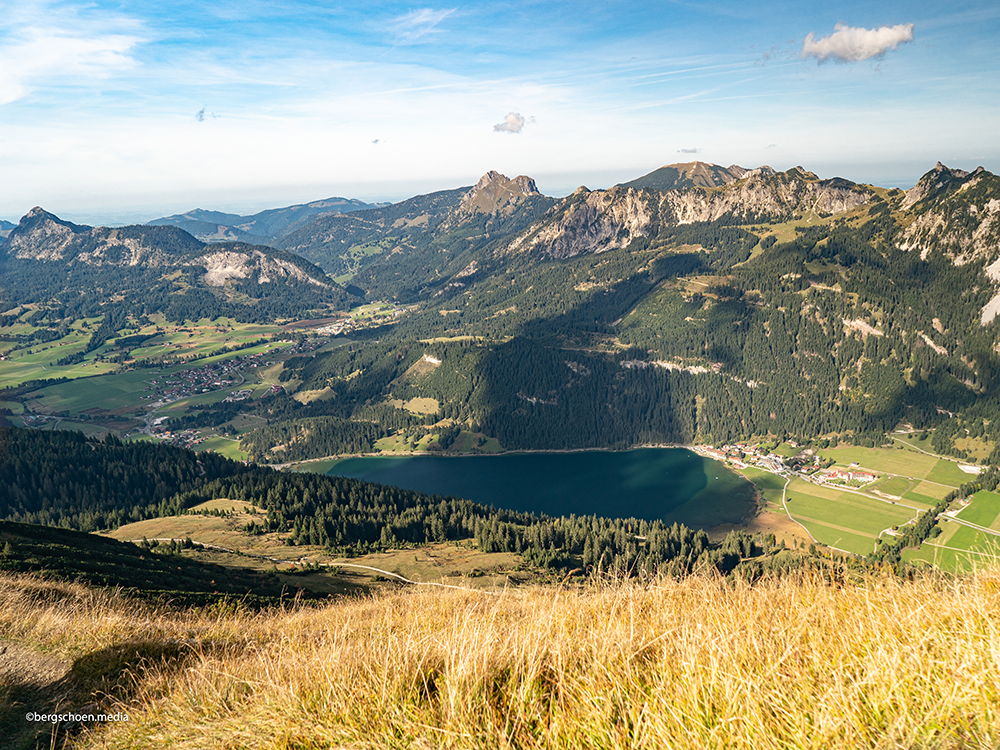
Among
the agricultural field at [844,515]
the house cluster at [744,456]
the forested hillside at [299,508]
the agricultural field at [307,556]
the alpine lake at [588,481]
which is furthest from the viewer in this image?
the house cluster at [744,456]

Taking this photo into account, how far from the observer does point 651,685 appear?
4.91m

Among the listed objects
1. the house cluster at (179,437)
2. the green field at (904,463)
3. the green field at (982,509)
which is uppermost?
the house cluster at (179,437)

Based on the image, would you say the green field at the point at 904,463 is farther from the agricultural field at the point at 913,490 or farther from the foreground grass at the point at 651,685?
the foreground grass at the point at 651,685

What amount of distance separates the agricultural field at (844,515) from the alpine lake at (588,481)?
12541 mm

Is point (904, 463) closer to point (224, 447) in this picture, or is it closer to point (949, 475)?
point (949, 475)

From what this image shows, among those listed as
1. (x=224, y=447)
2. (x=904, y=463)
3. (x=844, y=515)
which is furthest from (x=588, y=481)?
(x=224, y=447)

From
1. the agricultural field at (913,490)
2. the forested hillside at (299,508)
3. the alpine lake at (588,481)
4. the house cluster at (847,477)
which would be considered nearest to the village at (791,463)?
the house cluster at (847,477)

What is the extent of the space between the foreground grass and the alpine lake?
5401 inches

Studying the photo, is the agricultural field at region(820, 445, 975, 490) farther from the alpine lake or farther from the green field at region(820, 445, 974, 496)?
the alpine lake

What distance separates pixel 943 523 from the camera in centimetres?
11519

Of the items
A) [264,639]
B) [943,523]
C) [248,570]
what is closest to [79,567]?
[248,570]

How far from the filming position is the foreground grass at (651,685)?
4047 millimetres

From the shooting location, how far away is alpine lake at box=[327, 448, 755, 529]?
144 metres

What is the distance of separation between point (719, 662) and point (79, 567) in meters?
Answer: 39.8
